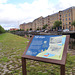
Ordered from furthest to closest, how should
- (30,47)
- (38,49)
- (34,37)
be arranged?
(34,37) → (30,47) → (38,49)

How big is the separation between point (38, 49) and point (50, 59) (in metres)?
0.62

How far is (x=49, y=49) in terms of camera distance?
3.09 m

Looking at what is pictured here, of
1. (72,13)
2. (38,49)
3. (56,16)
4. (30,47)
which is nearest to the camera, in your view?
(38,49)

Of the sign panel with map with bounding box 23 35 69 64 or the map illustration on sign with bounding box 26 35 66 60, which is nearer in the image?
the sign panel with map with bounding box 23 35 69 64

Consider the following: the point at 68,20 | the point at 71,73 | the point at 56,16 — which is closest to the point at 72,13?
the point at 68,20

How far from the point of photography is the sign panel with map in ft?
9.21

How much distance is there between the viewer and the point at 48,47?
3.16 m

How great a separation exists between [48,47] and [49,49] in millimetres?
96

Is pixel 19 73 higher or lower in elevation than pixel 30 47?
lower

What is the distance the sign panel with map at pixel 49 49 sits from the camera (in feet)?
9.21

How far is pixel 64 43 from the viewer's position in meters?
3.03

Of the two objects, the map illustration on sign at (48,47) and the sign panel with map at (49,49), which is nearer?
the sign panel with map at (49,49)

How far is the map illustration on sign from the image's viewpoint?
2922mm

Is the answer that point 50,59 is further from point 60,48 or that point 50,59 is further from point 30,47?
point 30,47
